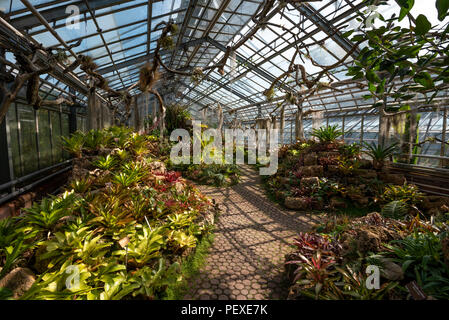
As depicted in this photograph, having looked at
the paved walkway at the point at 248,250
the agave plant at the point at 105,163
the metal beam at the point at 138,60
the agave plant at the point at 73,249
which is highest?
the metal beam at the point at 138,60

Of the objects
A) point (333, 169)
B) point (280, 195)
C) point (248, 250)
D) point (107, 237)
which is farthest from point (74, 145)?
point (333, 169)

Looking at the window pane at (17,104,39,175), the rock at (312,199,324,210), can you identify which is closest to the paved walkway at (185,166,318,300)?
the rock at (312,199,324,210)

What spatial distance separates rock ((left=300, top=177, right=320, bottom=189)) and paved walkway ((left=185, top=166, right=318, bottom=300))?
0.97m

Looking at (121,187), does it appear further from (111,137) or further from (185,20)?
(185,20)

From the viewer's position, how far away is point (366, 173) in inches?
213

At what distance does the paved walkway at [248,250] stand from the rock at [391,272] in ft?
3.32

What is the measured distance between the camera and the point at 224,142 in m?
10.9

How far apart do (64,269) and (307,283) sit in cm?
240

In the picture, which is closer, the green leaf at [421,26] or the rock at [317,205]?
the green leaf at [421,26]

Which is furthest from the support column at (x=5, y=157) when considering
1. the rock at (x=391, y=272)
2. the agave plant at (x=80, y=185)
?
the rock at (x=391, y=272)

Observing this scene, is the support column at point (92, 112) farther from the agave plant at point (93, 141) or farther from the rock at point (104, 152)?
the rock at point (104, 152)

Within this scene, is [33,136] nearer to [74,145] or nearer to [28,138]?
[28,138]

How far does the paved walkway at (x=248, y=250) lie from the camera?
2307 millimetres
